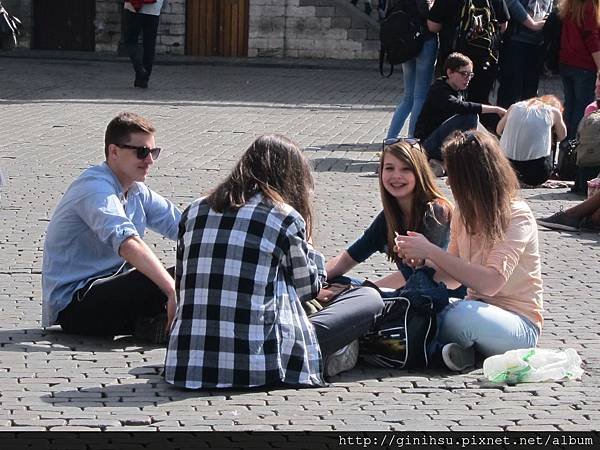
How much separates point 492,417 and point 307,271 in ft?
3.14

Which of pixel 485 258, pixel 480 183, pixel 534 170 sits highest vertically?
pixel 480 183

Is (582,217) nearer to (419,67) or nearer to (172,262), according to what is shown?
(172,262)

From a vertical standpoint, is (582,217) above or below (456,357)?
below

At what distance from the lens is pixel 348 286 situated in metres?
6.47

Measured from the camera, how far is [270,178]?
588cm

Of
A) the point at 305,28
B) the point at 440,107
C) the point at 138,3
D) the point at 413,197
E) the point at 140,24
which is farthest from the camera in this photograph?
the point at 305,28

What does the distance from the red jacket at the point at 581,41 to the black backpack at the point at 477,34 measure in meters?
0.64

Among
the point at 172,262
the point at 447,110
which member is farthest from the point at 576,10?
the point at 172,262

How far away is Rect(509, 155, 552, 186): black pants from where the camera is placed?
1173 cm

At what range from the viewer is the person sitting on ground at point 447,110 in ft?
39.3

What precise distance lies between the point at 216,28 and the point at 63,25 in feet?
9.40

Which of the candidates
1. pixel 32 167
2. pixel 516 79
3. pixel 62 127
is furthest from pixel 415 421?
pixel 62 127

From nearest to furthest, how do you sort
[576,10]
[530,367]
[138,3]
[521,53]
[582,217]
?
[530,367] → [582,217] → [576,10] → [521,53] → [138,3]

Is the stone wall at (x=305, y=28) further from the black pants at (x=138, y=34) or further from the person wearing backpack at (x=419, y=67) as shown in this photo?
the person wearing backpack at (x=419, y=67)
